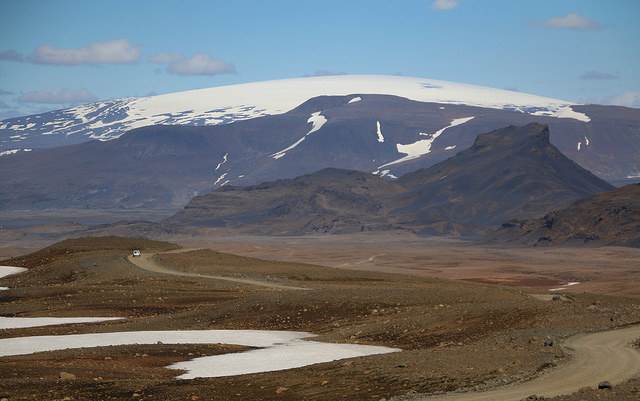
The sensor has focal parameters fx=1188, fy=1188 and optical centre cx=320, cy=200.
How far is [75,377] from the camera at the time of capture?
3634 cm

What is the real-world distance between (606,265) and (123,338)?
11850 cm

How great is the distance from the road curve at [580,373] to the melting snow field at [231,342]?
9.49 metres

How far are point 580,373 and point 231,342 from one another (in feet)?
69.7

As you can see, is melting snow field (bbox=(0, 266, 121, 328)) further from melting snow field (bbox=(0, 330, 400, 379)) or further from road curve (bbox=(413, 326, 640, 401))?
road curve (bbox=(413, 326, 640, 401))

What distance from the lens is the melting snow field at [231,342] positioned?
39.7 meters

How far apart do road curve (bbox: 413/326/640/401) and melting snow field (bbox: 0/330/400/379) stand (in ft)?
31.1

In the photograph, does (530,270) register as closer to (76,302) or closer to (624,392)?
(76,302)

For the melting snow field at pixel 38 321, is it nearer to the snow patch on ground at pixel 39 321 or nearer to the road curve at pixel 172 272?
the snow patch on ground at pixel 39 321

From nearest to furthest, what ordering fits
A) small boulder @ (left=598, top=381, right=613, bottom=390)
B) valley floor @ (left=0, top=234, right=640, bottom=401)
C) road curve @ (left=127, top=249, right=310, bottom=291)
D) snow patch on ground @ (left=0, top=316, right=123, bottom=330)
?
small boulder @ (left=598, top=381, right=613, bottom=390) → valley floor @ (left=0, top=234, right=640, bottom=401) → snow patch on ground @ (left=0, top=316, right=123, bottom=330) → road curve @ (left=127, top=249, right=310, bottom=291)

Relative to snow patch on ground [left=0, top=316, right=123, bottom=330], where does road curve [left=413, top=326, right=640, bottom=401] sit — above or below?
above

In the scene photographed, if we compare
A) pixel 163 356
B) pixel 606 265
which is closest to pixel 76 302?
pixel 163 356

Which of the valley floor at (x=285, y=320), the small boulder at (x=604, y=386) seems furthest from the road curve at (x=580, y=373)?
the small boulder at (x=604, y=386)

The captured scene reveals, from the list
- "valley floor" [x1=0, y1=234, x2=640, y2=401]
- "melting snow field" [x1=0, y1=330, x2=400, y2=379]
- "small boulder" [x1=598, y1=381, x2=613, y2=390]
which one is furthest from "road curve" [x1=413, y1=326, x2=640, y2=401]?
"melting snow field" [x1=0, y1=330, x2=400, y2=379]

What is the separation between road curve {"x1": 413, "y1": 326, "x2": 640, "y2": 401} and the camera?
28.1 m
